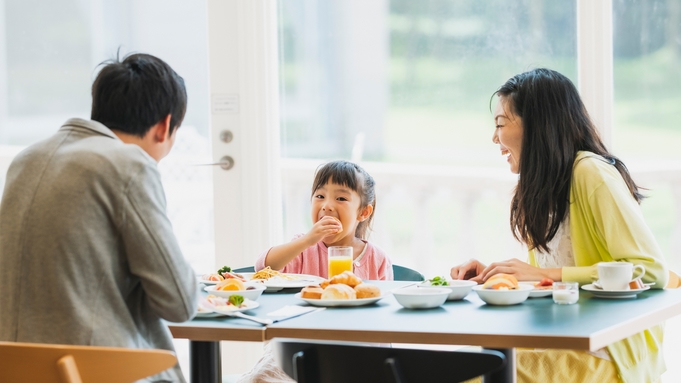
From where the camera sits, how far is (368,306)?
188 centimetres

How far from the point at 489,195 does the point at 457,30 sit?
0.66 m

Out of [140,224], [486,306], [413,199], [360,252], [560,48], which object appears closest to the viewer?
[140,224]

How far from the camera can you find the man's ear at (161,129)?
172 cm

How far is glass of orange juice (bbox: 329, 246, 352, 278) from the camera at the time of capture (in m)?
2.27

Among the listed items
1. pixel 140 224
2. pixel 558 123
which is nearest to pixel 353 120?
pixel 558 123

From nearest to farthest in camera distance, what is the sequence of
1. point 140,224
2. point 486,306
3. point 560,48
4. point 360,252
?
1. point 140,224
2. point 486,306
3. point 360,252
4. point 560,48

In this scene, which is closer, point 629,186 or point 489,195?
point 629,186

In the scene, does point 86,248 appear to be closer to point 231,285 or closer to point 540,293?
point 231,285

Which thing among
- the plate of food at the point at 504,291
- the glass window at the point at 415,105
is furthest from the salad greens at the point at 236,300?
the glass window at the point at 415,105

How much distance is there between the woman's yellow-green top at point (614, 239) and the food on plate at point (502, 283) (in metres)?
0.21

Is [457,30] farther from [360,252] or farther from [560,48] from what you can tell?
[360,252]

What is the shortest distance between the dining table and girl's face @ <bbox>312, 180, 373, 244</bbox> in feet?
2.47

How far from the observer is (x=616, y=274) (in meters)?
1.86

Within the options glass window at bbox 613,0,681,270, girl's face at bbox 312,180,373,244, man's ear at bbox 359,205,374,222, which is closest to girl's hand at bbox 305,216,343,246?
girl's face at bbox 312,180,373,244
